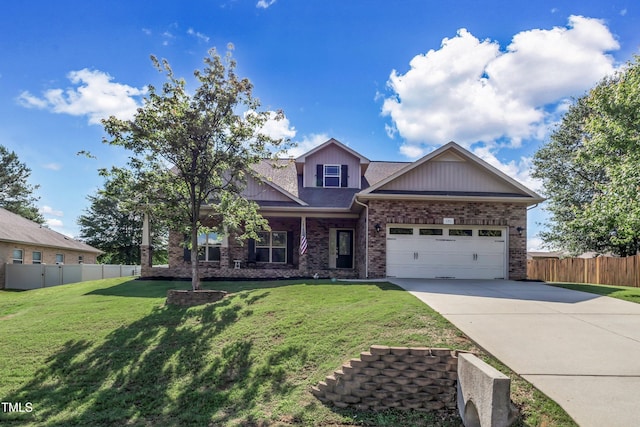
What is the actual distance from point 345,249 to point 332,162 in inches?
162

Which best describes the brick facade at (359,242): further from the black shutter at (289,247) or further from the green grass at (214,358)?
the green grass at (214,358)

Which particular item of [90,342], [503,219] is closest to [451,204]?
[503,219]

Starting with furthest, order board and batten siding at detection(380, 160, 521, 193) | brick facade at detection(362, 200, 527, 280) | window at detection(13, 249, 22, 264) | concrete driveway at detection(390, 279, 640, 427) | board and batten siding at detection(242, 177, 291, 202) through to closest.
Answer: window at detection(13, 249, 22, 264) → board and batten siding at detection(242, 177, 291, 202) → board and batten siding at detection(380, 160, 521, 193) → brick facade at detection(362, 200, 527, 280) → concrete driveway at detection(390, 279, 640, 427)

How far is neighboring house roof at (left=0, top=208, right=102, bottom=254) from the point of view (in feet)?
69.3

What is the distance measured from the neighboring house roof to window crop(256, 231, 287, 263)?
13394 millimetres

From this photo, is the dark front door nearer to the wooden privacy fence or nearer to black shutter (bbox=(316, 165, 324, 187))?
black shutter (bbox=(316, 165, 324, 187))

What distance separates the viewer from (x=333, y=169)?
18609 millimetres

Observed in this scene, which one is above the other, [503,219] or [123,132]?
[123,132]

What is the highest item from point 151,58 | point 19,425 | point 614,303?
point 151,58

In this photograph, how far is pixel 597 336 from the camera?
21.0 ft

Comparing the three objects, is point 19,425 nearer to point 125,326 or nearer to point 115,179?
point 125,326

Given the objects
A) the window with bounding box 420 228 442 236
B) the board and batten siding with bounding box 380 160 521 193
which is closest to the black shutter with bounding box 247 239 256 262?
the board and batten siding with bounding box 380 160 521 193

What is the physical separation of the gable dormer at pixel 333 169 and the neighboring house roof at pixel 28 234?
616 inches

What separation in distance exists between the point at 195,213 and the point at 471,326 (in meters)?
7.81
